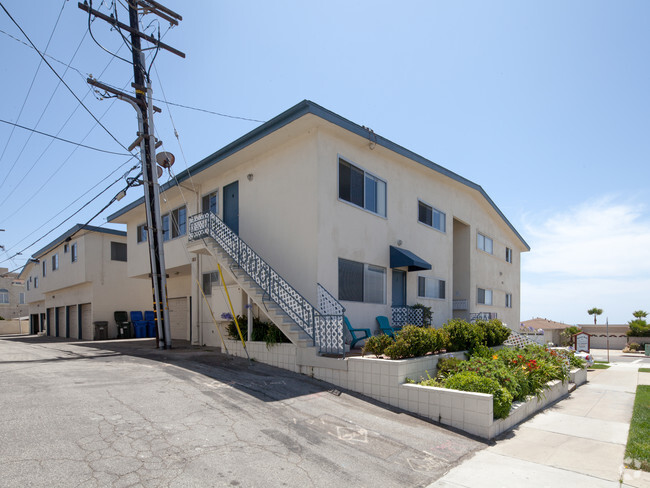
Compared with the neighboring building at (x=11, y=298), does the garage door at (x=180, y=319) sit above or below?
above

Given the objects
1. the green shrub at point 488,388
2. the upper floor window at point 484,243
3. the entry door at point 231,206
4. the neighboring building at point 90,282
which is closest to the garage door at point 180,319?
the neighboring building at point 90,282

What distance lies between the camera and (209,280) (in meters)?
15.3

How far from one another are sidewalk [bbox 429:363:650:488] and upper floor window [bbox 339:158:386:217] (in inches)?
276

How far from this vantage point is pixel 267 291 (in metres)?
10.8

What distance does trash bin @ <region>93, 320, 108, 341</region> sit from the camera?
22.5m

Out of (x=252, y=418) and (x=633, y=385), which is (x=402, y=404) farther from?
(x=633, y=385)

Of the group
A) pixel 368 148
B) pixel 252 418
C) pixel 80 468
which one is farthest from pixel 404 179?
pixel 80 468

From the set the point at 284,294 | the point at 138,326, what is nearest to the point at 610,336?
the point at 138,326

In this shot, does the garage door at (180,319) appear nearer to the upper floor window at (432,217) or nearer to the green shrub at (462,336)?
the upper floor window at (432,217)

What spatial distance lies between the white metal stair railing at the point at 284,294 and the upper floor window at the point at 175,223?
3.39 meters

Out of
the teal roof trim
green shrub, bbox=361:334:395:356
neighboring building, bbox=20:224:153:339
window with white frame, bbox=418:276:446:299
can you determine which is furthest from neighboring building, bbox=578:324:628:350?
neighboring building, bbox=20:224:153:339

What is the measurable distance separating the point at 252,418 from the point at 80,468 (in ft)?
8.32

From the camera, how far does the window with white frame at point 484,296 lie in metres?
21.0

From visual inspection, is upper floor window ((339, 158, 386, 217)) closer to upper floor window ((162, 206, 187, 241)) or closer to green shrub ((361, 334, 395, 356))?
green shrub ((361, 334, 395, 356))
